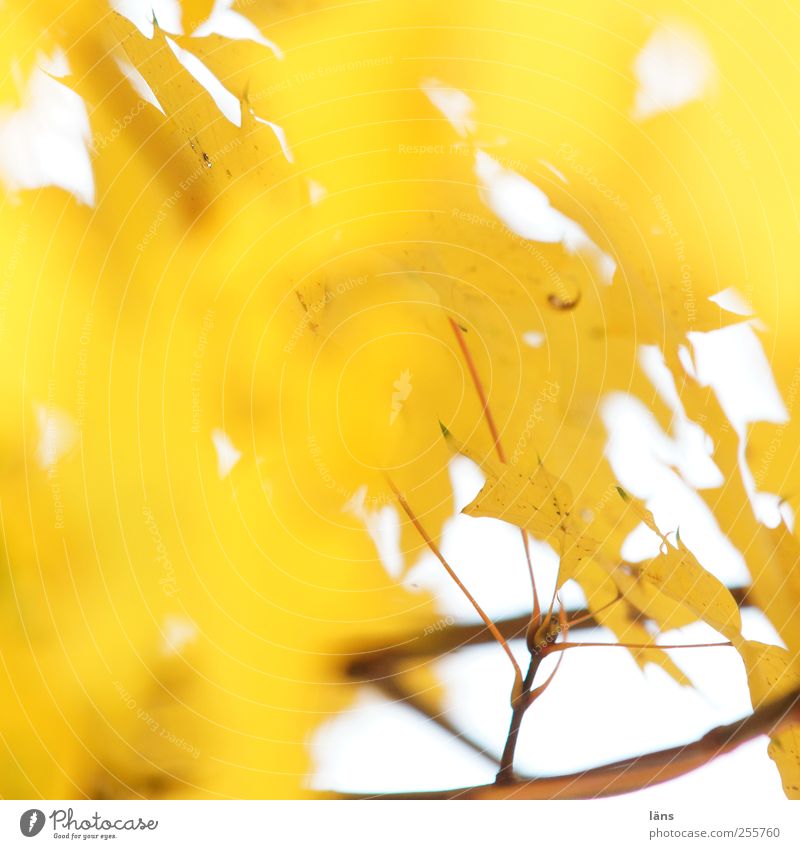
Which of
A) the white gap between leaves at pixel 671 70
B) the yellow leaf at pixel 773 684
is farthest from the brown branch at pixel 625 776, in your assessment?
the white gap between leaves at pixel 671 70

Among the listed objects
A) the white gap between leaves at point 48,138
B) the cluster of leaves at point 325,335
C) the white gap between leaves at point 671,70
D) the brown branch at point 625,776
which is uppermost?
the white gap between leaves at point 48,138

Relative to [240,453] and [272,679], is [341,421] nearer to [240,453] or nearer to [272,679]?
[240,453]

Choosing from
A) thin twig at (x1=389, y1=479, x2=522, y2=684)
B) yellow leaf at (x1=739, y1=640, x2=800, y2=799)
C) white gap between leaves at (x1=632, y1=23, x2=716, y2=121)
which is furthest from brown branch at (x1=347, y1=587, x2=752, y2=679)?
white gap between leaves at (x1=632, y1=23, x2=716, y2=121)

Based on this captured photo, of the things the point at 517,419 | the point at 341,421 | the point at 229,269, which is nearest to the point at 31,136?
the point at 229,269

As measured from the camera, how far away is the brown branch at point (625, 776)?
53 centimetres

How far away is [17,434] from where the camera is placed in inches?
20.4

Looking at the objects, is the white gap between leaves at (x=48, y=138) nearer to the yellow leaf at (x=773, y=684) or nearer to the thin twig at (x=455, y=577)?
the thin twig at (x=455, y=577)

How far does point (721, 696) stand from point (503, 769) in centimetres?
17

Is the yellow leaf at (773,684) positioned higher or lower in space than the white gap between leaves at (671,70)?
lower

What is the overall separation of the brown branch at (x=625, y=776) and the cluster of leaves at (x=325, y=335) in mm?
34

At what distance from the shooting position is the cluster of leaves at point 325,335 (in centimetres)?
52

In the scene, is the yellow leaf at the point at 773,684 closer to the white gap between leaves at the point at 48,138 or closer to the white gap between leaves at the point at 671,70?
the white gap between leaves at the point at 671,70

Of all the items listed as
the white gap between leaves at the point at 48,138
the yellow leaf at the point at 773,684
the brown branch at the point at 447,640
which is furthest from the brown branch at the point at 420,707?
the white gap between leaves at the point at 48,138

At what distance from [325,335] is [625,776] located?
0.38 m
